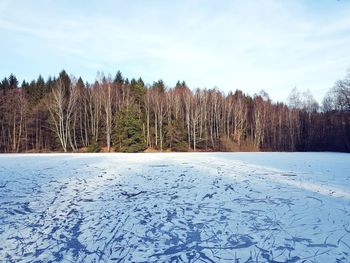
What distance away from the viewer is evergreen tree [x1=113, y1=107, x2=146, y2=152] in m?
53.9

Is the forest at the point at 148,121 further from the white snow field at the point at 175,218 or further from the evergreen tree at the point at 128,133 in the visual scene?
the white snow field at the point at 175,218

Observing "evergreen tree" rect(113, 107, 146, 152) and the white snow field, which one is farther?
"evergreen tree" rect(113, 107, 146, 152)

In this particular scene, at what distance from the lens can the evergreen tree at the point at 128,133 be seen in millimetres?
53875

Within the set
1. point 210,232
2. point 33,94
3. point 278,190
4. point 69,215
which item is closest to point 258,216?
point 210,232

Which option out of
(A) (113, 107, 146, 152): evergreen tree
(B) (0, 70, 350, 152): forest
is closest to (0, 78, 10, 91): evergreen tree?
(B) (0, 70, 350, 152): forest

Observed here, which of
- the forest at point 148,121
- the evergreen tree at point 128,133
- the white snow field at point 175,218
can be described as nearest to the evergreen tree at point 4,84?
the forest at point 148,121

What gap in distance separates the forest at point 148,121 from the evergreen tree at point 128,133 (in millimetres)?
167

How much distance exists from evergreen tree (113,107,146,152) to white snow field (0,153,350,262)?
128 feet

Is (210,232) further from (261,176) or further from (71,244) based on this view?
(261,176)

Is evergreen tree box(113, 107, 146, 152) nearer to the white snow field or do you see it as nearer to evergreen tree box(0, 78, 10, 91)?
evergreen tree box(0, 78, 10, 91)

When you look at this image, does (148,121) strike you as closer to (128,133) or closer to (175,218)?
(128,133)

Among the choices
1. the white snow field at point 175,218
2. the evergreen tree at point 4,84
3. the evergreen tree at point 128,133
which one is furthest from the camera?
the evergreen tree at point 4,84

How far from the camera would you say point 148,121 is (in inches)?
2281

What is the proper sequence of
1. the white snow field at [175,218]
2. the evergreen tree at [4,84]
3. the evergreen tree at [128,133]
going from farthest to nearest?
the evergreen tree at [4,84], the evergreen tree at [128,133], the white snow field at [175,218]
